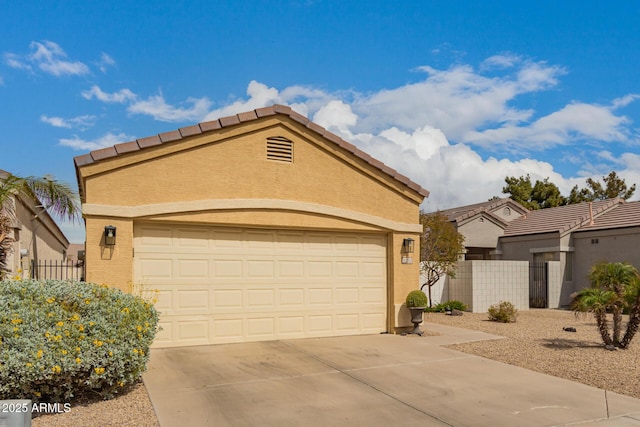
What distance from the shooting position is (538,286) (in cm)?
2288

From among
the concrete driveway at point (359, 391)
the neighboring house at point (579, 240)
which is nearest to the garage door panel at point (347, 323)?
the concrete driveway at point (359, 391)

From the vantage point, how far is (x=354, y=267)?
42.1 ft

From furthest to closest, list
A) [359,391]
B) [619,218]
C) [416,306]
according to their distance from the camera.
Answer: [619,218] → [416,306] → [359,391]

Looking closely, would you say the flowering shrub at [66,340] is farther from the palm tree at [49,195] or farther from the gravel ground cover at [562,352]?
the gravel ground cover at [562,352]

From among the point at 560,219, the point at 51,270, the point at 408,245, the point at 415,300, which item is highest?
the point at 560,219

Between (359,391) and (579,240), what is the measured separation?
64.1 ft

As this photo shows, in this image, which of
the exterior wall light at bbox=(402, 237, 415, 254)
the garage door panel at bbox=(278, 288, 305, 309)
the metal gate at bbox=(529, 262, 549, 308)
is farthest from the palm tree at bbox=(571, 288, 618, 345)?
the metal gate at bbox=(529, 262, 549, 308)

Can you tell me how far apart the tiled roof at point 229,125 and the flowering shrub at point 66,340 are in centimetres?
336

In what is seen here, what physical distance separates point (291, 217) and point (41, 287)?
5.80 metres

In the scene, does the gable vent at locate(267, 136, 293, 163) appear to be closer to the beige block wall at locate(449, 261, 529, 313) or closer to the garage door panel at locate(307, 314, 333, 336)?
the garage door panel at locate(307, 314, 333, 336)

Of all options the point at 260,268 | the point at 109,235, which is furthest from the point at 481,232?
the point at 109,235

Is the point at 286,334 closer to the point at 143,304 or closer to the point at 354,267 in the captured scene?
the point at 354,267

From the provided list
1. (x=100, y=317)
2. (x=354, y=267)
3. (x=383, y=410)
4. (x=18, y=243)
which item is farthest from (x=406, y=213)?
(x=18, y=243)

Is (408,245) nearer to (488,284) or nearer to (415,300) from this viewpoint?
(415,300)
